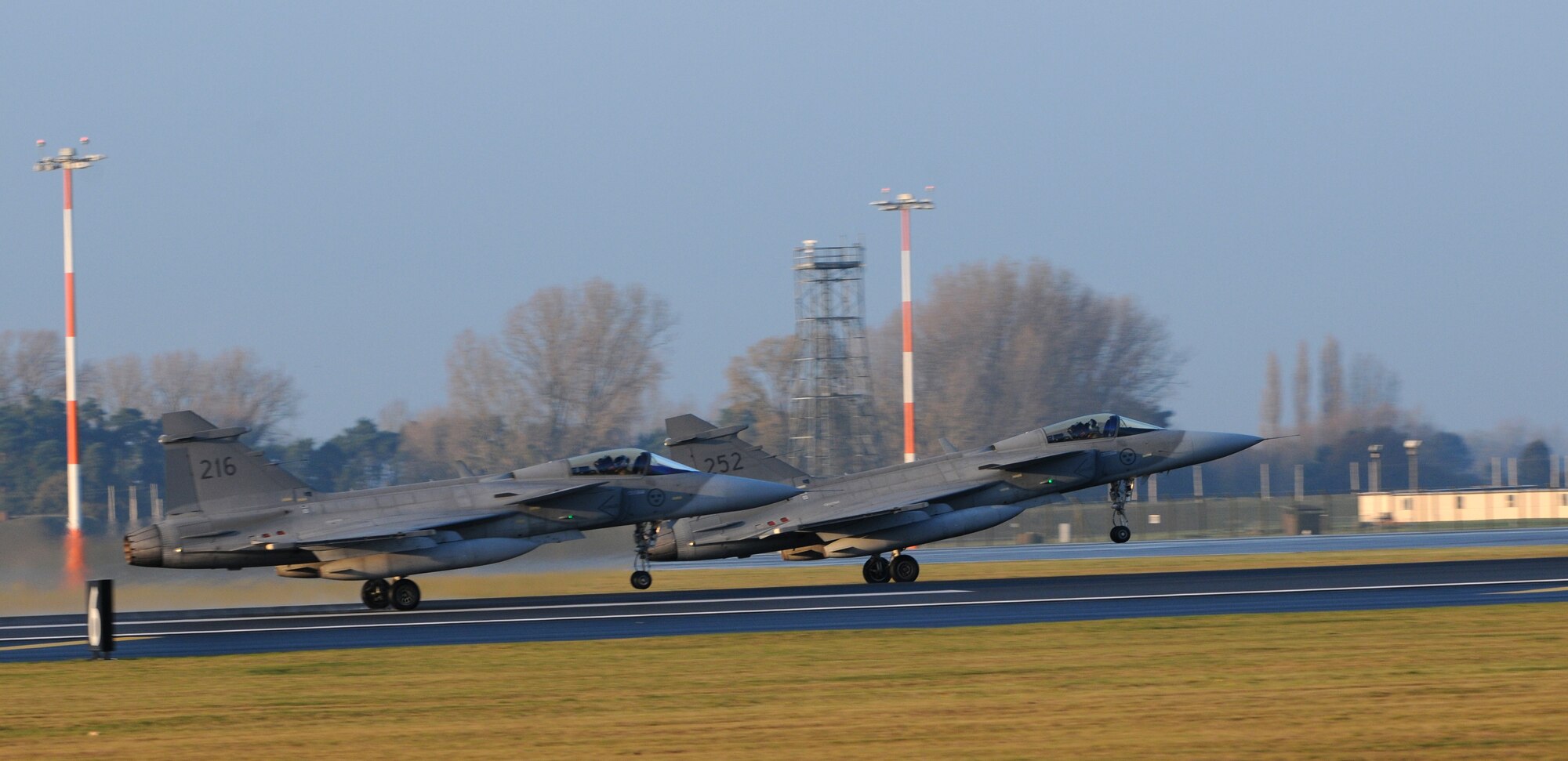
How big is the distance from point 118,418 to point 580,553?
5872cm

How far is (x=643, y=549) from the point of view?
29344 mm

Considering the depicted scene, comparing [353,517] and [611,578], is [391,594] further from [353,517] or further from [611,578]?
[611,578]

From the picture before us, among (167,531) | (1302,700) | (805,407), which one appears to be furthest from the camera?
Answer: (805,407)

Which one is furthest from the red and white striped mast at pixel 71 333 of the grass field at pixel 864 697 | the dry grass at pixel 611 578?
the grass field at pixel 864 697

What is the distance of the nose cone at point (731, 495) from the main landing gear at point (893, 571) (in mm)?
2447

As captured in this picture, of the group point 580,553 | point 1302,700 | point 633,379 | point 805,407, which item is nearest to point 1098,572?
point 580,553

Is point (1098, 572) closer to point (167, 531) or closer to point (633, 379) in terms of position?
point (167, 531)

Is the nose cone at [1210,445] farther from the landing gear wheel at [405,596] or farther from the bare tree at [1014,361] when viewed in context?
the bare tree at [1014,361]

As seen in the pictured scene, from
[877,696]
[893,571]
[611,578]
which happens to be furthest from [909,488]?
[877,696]

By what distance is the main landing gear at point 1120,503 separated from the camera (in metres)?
30.8

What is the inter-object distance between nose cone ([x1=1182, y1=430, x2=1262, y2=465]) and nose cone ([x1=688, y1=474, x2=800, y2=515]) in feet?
28.2

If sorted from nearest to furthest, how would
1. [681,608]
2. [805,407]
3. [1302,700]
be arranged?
[1302,700] → [681,608] → [805,407]

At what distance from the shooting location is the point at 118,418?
3199 inches

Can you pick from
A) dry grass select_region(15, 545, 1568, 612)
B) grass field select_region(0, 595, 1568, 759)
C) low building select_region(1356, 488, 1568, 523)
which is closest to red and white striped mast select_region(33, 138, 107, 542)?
dry grass select_region(15, 545, 1568, 612)
